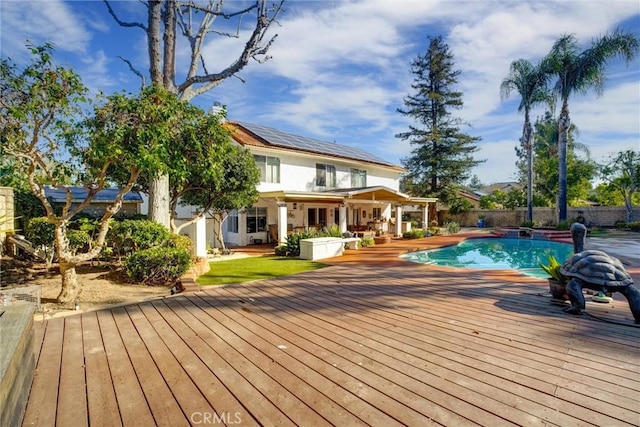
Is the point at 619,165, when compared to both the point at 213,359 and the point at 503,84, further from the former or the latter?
the point at 213,359

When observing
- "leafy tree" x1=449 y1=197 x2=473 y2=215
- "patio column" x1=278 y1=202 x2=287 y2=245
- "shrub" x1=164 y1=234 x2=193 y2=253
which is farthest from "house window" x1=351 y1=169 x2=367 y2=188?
"shrub" x1=164 y1=234 x2=193 y2=253

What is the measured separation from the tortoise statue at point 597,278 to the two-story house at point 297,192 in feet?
38.4

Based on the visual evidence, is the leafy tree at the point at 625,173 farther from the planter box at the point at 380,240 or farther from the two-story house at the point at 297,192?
the planter box at the point at 380,240

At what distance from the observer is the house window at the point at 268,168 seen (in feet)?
57.6

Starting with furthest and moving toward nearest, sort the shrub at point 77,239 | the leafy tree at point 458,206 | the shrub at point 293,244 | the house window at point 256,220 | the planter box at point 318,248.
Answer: the leafy tree at point 458,206
the house window at point 256,220
the shrub at point 293,244
the planter box at point 318,248
the shrub at point 77,239

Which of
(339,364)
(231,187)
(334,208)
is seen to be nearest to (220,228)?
(231,187)

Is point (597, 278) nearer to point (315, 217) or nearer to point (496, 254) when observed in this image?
point (496, 254)

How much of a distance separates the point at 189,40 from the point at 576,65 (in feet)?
78.6

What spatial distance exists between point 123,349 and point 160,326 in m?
0.81

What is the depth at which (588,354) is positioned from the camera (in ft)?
11.9

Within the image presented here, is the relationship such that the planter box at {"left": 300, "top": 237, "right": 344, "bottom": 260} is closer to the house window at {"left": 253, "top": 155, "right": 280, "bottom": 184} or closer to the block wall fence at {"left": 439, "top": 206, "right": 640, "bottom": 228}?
the house window at {"left": 253, "top": 155, "right": 280, "bottom": 184}

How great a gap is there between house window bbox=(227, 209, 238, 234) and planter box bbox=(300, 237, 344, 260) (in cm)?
698

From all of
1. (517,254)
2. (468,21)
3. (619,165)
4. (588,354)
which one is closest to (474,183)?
(619,165)

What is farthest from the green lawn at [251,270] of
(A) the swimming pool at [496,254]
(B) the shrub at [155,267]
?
(A) the swimming pool at [496,254]
